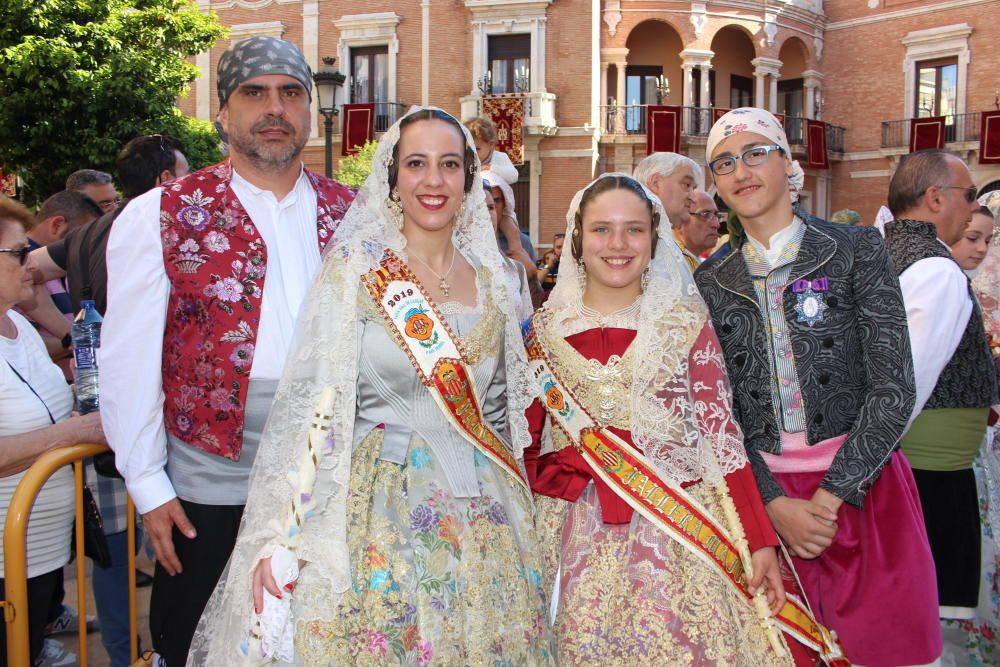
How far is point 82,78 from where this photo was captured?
12711 millimetres

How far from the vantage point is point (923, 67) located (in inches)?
862

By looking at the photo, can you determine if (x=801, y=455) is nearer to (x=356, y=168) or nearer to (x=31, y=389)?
(x=31, y=389)

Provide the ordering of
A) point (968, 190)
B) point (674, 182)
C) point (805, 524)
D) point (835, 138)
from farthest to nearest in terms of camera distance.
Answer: point (835, 138)
point (674, 182)
point (968, 190)
point (805, 524)

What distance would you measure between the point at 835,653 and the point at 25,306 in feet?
12.1

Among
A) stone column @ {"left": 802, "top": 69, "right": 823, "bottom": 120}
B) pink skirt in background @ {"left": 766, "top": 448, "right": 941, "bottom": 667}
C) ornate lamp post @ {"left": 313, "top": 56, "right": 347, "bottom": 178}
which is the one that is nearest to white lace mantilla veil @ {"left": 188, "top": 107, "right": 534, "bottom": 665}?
pink skirt in background @ {"left": 766, "top": 448, "right": 941, "bottom": 667}

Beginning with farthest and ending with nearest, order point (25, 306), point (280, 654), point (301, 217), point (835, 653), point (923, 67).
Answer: point (923, 67) → point (25, 306) → point (301, 217) → point (835, 653) → point (280, 654)

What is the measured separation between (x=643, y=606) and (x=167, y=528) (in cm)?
135

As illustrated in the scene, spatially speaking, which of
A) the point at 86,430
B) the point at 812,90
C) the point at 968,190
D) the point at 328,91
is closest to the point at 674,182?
the point at 968,190

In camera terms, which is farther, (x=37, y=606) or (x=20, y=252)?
(x=20, y=252)

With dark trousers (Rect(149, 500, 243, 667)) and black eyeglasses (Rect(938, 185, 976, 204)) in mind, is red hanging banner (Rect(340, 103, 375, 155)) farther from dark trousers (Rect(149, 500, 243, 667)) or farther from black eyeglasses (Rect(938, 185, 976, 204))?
dark trousers (Rect(149, 500, 243, 667))

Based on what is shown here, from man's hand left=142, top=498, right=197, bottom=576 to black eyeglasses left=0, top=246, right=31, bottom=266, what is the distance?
106 cm

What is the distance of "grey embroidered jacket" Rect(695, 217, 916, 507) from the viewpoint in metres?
2.46

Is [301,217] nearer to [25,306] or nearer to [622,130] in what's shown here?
[25,306]

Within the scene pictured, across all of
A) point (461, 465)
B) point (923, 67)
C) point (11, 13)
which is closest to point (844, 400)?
point (461, 465)
